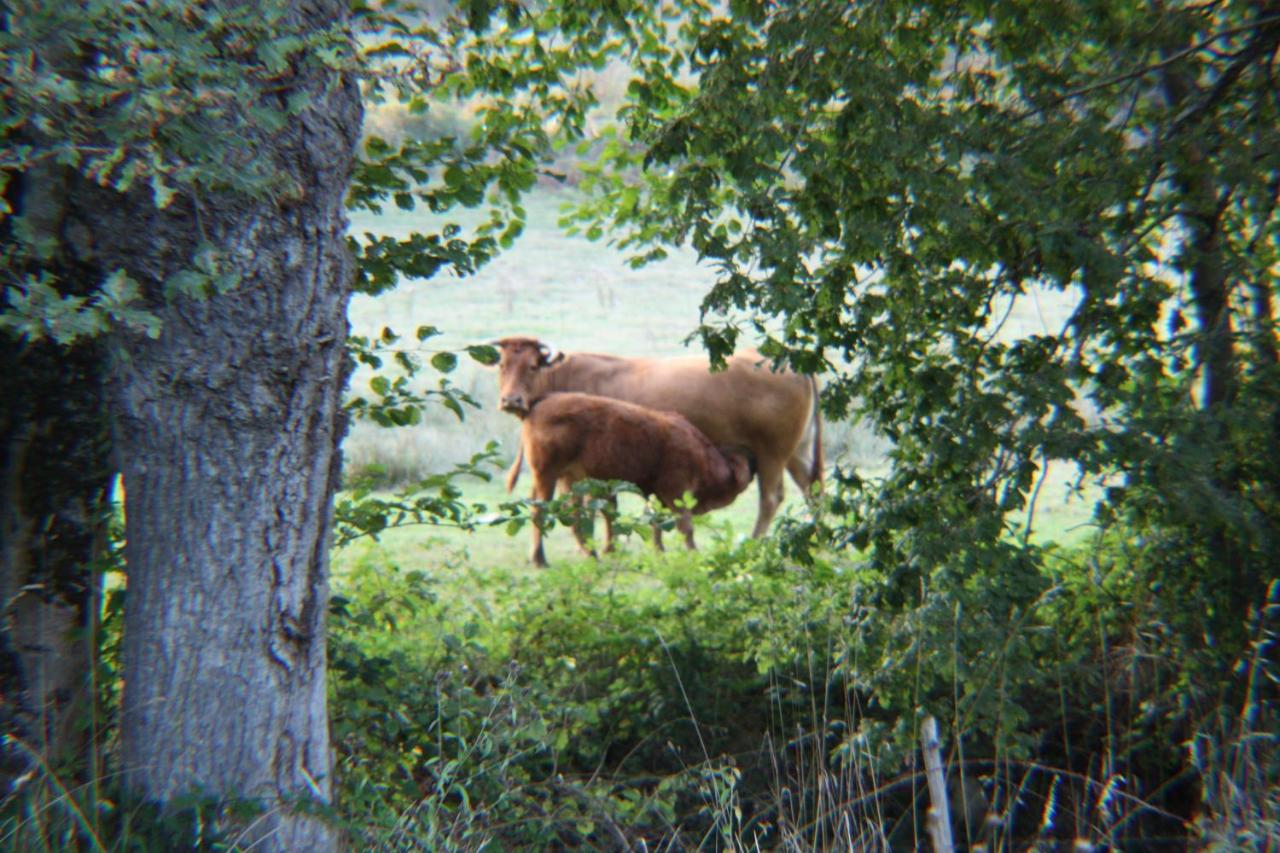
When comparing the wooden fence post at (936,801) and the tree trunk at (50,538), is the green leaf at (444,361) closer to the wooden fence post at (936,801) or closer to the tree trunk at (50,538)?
the tree trunk at (50,538)

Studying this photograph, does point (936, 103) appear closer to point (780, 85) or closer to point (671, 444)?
point (780, 85)

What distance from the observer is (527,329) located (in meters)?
18.3

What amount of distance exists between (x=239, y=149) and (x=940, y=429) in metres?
2.52

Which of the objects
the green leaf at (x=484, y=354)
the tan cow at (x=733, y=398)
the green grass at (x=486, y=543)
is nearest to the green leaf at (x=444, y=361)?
the green leaf at (x=484, y=354)

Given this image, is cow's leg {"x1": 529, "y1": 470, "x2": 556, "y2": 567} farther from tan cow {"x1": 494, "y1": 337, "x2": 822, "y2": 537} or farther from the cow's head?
tan cow {"x1": 494, "y1": 337, "x2": 822, "y2": 537}

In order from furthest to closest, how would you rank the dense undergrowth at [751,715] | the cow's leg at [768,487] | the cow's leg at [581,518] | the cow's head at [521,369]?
the cow's leg at [768,487]
the cow's head at [521,369]
the cow's leg at [581,518]
the dense undergrowth at [751,715]

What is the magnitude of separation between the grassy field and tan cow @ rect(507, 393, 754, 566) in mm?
594

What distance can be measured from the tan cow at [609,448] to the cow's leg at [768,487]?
55.9 inches

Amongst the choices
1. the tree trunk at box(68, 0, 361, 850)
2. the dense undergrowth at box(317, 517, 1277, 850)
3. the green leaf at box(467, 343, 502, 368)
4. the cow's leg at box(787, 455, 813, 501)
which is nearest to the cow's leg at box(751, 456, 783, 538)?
the cow's leg at box(787, 455, 813, 501)

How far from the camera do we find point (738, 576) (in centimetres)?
580

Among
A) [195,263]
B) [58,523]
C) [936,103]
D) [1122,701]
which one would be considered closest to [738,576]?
[1122,701]

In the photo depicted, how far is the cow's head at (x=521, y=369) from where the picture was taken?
393 inches

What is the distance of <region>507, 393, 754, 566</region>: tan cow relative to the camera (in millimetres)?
9203

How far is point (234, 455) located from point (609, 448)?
6493mm
